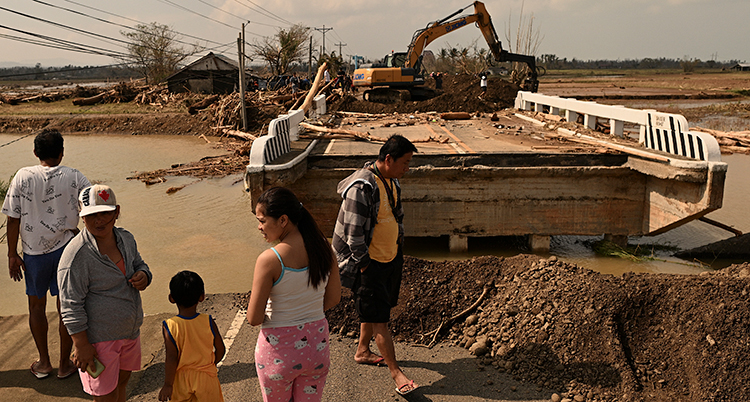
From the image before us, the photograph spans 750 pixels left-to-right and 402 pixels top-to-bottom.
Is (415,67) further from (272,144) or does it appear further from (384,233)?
(384,233)

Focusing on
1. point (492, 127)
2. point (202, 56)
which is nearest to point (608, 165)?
point (492, 127)

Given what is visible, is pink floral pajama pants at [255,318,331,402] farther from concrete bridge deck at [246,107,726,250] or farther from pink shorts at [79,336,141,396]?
concrete bridge deck at [246,107,726,250]

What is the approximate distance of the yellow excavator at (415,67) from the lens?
21888 mm

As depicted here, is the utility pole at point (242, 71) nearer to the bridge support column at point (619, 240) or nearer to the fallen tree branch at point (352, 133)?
the fallen tree branch at point (352, 133)

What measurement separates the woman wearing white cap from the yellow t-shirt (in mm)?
1557

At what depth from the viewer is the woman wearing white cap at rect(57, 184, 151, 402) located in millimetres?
2939

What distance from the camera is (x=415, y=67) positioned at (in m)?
24.3

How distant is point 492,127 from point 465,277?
325 inches

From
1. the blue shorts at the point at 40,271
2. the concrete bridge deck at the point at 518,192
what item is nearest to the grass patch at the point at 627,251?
the concrete bridge deck at the point at 518,192

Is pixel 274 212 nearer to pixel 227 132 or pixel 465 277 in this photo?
pixel 465 277

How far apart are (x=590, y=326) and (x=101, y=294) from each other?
3.61 metres

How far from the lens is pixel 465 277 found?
5645mm

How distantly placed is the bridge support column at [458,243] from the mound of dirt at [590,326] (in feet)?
9.35

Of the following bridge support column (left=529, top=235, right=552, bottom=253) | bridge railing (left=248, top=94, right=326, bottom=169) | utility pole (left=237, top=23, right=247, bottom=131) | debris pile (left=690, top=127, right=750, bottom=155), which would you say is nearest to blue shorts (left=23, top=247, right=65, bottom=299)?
bridge railing (left=248, top=94, right=326, bottom=169)
